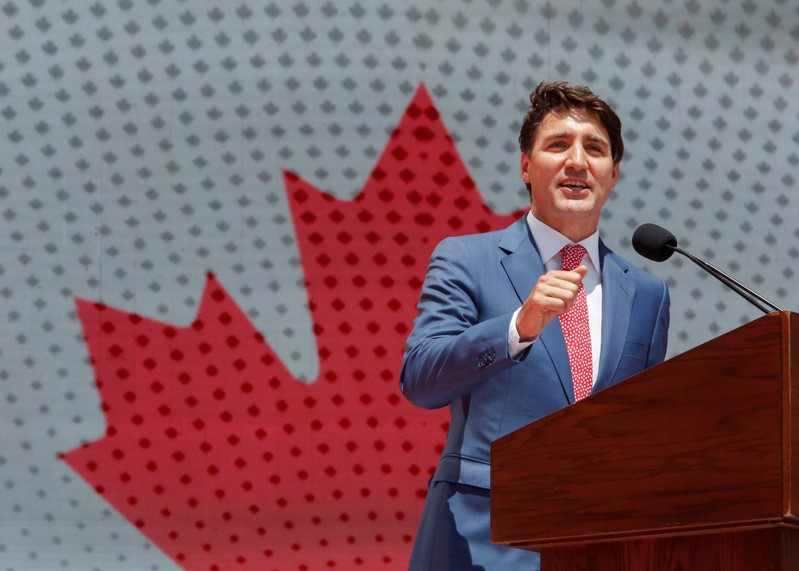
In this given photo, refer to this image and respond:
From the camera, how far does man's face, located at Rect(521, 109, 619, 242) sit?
1961mm

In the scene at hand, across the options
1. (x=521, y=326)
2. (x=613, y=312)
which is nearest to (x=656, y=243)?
(x=613, y=312)

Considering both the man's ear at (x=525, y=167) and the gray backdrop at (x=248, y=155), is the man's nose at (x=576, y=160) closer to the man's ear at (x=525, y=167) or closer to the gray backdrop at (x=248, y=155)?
the man's ear at (x=525, y=167)

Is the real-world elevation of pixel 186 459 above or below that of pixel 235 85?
below

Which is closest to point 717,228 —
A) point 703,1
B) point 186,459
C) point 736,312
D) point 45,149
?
point 736,312

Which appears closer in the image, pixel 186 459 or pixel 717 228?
pixel 186 459

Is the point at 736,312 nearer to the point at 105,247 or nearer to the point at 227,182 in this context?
the point at 227,182

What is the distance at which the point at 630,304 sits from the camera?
75.0 inches

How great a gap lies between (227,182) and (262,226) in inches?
6.2

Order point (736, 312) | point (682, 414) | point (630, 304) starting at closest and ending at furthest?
point (682, 414) < point (630, 304) < point (736, 312)

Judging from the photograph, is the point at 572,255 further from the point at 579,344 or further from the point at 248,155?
the point at 248,155

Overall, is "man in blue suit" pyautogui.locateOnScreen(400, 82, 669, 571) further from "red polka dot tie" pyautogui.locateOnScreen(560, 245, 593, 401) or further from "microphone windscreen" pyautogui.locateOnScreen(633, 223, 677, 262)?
"microphone windscreen" pyautogui.locateOnScreen(633, 223, 677, 262)

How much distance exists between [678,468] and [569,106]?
3.26 ft

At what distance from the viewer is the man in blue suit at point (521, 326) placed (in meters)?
1.67

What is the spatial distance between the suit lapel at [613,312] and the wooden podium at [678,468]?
1.20ft
